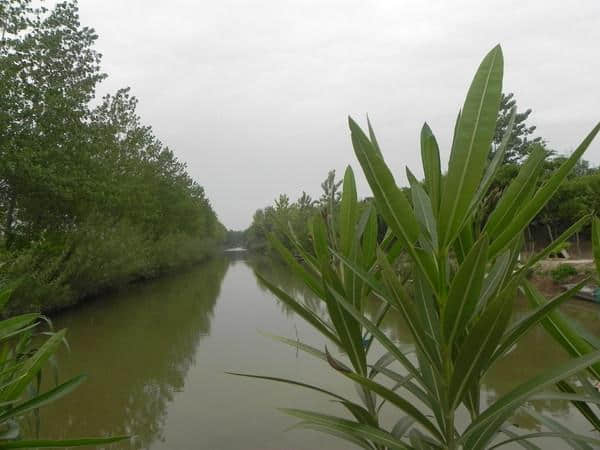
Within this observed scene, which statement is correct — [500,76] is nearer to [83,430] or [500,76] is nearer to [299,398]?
[299,398]

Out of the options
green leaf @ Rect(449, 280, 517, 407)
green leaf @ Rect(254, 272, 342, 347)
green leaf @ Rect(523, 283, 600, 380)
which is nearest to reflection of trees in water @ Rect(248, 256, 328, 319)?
green leaf @ Rect(254, 272, 342, 347)

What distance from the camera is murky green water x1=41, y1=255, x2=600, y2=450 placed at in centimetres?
307

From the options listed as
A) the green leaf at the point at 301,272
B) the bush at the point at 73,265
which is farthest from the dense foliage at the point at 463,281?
the bush at the point at 73,265

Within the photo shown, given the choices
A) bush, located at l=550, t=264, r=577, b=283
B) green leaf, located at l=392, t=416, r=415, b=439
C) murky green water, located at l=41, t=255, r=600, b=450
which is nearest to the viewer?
green leaf, located at l=392, t=416, r=415, b=439

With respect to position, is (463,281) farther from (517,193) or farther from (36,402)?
(36,402)

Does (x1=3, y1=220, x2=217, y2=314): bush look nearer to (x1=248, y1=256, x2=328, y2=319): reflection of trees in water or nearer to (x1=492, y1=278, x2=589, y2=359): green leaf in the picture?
(x1=248, y1=256, x2=328, y2=319): reflection of trees in water

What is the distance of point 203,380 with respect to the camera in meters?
4.41

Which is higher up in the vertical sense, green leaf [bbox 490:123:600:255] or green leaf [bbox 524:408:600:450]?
green leaf [bbox 490:123:600:255]

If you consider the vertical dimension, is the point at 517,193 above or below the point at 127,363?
above

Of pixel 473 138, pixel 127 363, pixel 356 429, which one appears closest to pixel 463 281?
pixel 473 138

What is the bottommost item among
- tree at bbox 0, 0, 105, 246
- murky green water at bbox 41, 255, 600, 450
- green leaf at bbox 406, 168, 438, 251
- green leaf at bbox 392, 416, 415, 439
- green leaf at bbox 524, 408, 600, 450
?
murky green water at bbox 41, 255, 600, 450

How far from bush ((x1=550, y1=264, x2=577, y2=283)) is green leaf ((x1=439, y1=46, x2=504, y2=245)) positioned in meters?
9.50

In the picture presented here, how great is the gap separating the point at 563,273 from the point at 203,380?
803cm

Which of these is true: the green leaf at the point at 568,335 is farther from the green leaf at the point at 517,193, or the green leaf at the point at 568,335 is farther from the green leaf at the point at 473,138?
the green leaf at the point at 473,138
